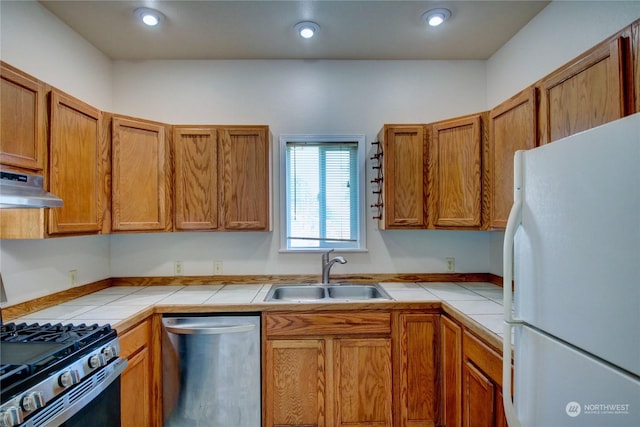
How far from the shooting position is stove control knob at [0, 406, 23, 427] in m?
0.90

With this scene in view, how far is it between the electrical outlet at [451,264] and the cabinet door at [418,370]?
2.34 ft

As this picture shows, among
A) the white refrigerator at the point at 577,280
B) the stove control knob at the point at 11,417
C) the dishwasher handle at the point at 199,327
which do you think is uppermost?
the white refrigerator at the point at 577,280

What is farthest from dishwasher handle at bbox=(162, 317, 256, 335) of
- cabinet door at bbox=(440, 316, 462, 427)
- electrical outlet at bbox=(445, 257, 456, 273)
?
electrical outlet at bbox=(445, 257, 456, 273)

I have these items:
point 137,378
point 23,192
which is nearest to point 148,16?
point 23,192

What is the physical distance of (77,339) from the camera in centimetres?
123

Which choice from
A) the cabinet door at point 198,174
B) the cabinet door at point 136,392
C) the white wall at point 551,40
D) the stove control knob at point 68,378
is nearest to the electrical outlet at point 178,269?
the cabinet door at point 198,174

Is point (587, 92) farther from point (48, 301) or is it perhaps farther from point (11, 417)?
point (48, 301)

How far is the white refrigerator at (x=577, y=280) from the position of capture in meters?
0.65

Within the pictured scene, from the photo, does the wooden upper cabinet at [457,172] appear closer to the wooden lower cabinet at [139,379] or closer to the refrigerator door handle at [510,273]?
the refrigerator door handle at [510,273]

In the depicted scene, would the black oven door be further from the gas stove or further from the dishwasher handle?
the dishwasher handle

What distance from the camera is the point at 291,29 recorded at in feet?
6.82

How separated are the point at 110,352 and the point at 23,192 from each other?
0.80m

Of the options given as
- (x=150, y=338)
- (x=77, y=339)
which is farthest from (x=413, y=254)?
(x=77, y=339)

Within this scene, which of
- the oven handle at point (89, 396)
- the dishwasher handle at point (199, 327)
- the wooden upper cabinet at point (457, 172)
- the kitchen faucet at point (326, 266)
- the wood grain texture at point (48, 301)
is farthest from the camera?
the kitchen faucet at point (326, 266)
